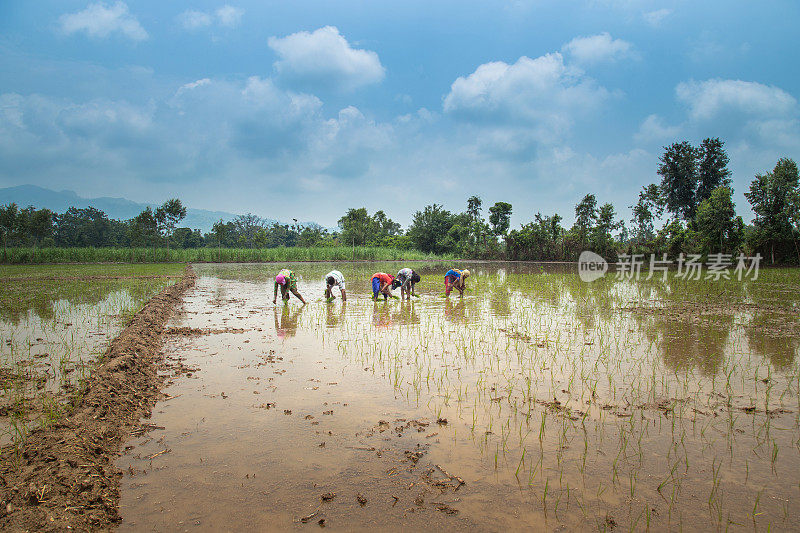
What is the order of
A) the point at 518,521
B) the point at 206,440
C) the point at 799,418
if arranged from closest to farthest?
the point at 518,521
the point at 206,440
the point at 799,418

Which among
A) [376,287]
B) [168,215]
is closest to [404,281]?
[376,287]

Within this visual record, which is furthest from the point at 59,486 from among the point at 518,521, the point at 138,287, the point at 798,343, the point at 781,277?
the point at 781,277

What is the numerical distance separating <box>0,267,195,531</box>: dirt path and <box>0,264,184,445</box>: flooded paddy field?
0.33m

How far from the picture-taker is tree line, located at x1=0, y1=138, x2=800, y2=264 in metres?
24.3

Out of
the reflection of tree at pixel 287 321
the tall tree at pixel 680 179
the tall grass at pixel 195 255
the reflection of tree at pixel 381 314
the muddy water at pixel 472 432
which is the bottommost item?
the muddy water at pixel 472 432

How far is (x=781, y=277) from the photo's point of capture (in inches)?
704

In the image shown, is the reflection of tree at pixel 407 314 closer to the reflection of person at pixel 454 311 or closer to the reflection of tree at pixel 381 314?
the reflection of tree at pixel 381 314

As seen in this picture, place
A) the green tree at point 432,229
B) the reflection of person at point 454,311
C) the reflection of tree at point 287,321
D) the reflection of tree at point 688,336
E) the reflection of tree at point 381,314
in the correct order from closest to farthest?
the reflection of tree at point 688,336 < the reflection of tree at point 287,321 < the reflection of tree at point 381,314 < the reflection of person at point 454,311 < the green tree at point 432,229

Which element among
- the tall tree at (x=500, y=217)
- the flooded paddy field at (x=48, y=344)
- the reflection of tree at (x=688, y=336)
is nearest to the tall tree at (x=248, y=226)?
the tall tree at (x=500, y=217)

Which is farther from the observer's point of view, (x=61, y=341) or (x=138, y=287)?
(x=138, y=287)

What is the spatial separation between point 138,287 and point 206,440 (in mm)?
13804

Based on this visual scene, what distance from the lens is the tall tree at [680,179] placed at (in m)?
37.6

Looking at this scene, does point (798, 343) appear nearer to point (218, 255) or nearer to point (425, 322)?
point (425, 322)

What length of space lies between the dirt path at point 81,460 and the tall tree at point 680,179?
46.1 meters
